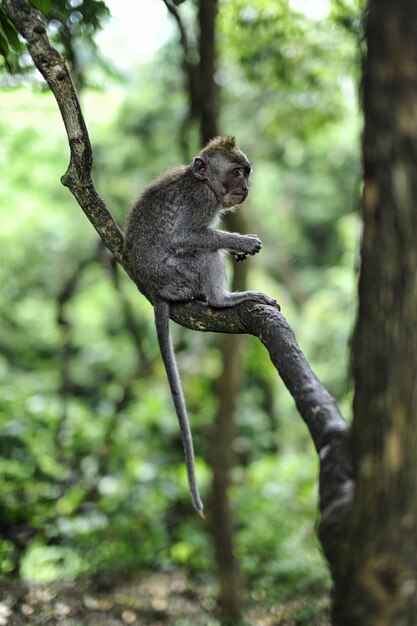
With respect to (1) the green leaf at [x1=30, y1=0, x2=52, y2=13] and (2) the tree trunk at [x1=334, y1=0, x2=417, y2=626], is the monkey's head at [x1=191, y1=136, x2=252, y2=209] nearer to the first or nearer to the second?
(1) the green leaf at [x1=30, y1=0, x2=52, y2=13]

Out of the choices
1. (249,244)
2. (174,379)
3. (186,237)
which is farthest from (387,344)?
(186,237)

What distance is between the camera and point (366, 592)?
1731 mm

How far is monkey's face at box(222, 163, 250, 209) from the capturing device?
13.0 feet

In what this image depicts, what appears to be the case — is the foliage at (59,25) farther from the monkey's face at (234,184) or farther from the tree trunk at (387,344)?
the tree trunk at (387,344)

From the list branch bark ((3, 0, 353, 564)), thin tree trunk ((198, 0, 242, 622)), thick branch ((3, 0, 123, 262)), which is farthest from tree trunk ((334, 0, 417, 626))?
thin tree trunk ((198, 0, 242, 622))

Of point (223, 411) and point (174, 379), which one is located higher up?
point (223, 411)

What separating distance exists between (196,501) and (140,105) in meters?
9.36

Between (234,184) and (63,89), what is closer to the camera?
(63,89)

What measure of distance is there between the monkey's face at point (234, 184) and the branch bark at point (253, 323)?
75 cm

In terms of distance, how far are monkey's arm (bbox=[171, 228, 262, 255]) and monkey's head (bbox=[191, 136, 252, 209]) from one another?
317 millimetres

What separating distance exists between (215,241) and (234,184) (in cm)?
46

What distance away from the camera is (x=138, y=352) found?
29.8 feet

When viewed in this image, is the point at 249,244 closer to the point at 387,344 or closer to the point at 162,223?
the point at 162,223

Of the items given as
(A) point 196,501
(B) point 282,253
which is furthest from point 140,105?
(A) point 196,501
